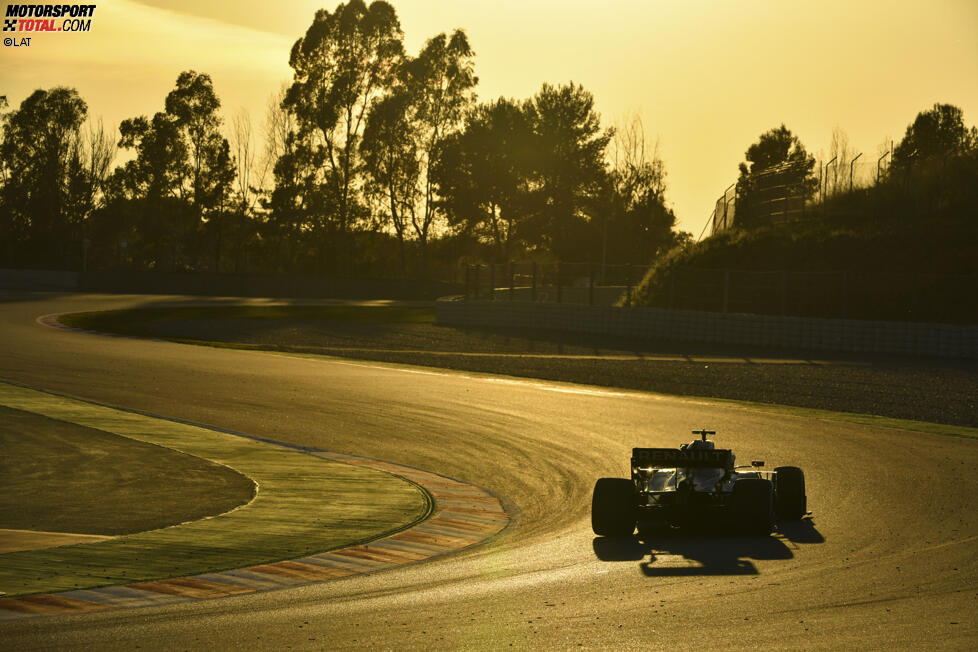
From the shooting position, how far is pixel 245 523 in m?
12.8

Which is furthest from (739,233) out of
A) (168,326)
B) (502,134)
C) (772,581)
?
(502,134)

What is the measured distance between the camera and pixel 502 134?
96438 millimetres

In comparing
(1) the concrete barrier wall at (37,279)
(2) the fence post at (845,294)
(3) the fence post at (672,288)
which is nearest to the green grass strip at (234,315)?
(3) the fence post at (672,288)

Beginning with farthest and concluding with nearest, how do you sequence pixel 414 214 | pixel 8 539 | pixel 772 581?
pixel 414 214
pixel 8 539
pixel 772 581

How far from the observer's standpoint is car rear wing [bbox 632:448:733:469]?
12.2 meters

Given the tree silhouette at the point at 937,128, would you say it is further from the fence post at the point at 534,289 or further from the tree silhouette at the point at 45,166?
the tree silhouette at the point at 45,166

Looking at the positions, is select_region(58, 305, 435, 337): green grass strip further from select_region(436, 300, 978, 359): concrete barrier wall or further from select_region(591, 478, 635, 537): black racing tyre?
select_region(591, 478, 635, 537): black racing tyre

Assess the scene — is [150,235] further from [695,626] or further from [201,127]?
[695,626]

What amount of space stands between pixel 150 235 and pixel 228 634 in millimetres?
93737

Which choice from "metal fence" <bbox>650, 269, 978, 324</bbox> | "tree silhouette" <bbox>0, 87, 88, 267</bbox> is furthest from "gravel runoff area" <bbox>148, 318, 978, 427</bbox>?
"tree silhouette" <bbox>0, 87, 88, 267</bbox>

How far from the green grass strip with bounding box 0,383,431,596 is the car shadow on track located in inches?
103

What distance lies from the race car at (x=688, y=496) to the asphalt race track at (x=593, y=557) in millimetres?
257

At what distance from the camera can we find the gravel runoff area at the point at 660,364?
2738cm

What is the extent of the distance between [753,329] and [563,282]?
34.0 ft
